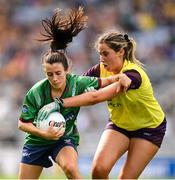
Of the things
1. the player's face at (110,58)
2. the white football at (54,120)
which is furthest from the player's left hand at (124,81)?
the white football at (54,120)

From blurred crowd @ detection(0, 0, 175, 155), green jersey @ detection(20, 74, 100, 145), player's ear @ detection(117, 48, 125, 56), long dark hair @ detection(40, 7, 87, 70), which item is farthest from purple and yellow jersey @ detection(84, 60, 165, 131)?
blurred crowd @ detection(0, 0, 175, 155)

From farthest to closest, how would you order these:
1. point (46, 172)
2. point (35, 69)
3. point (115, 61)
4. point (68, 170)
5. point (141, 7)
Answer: point (141, 7), point (35, 69), point (46, 172), point (115, 61), point (68, 170)

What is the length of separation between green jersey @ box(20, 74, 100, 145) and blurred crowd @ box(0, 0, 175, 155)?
8555mm

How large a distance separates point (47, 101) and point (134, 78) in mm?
1005

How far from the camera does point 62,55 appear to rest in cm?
948

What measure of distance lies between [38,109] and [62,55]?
2.09 feet

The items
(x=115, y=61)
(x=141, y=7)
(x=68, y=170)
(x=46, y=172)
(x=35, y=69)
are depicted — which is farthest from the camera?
(x=141, y=7)

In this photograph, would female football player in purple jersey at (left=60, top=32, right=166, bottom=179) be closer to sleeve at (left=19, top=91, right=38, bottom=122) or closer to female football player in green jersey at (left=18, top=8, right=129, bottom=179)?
female football player in green jersey at (left=18, top=8, right=129, bottom=179)

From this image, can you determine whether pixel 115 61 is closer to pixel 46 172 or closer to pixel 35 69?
pixel 46 172

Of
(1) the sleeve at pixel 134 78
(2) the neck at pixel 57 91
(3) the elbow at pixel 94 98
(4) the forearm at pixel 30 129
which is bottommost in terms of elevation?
(4) the forearm at pixel 30 129

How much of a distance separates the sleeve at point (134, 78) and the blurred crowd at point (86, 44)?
28.2 ft

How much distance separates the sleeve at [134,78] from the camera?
9691 mm

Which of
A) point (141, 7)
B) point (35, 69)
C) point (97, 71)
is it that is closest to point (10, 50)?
point (35, 69)

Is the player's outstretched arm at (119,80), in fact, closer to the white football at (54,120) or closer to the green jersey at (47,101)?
the green jersey at (47,101)
